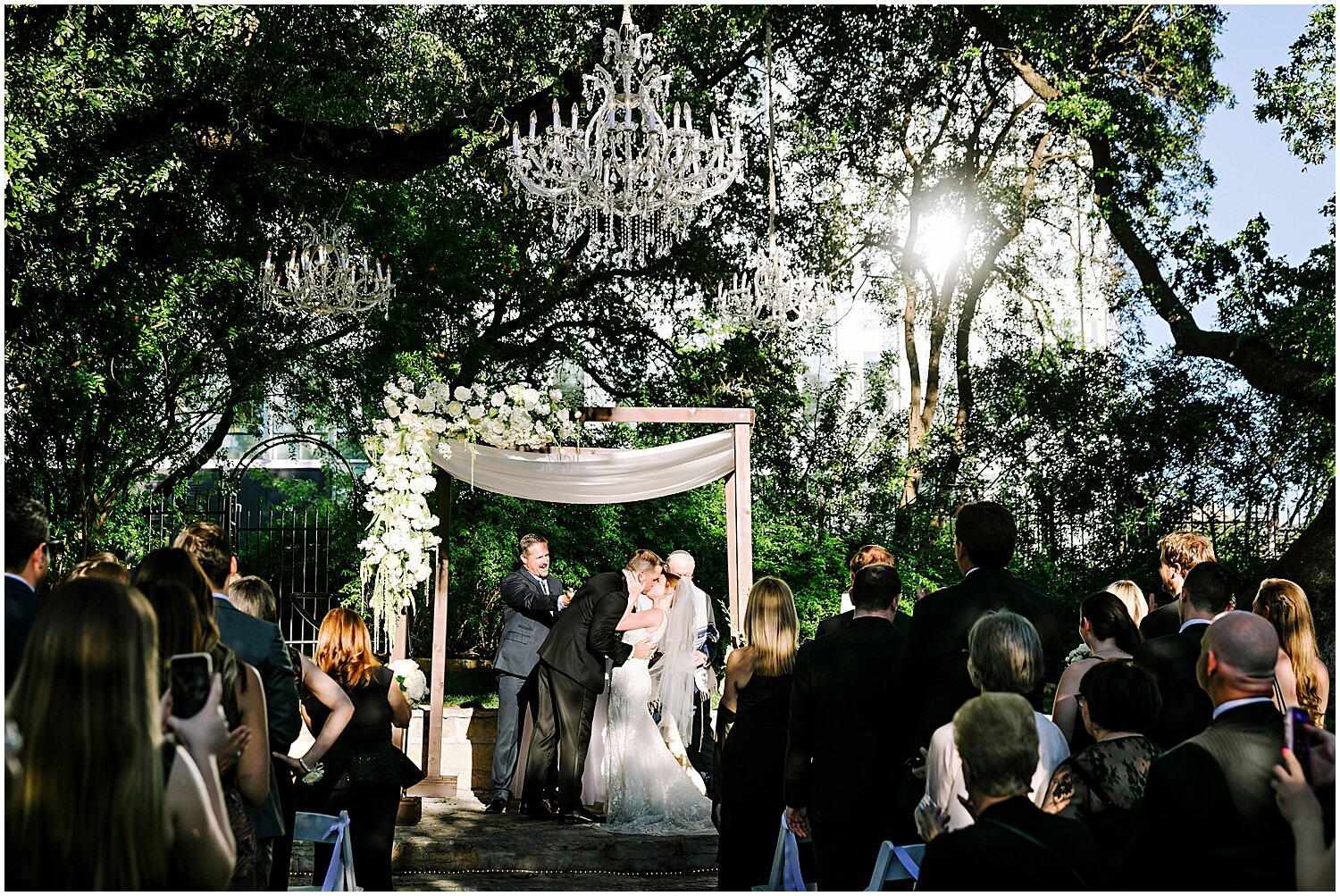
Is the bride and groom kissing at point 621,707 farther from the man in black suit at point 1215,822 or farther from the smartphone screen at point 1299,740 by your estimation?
the smartphone screen at point 1299,740

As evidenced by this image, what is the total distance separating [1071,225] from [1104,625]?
1257 cm

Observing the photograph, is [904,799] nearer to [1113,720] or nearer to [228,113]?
[1113,720]

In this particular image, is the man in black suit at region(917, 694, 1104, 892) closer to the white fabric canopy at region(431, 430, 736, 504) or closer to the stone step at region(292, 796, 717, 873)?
the stone step at region(292, 796, 717, 873)

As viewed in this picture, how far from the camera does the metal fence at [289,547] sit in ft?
35.7

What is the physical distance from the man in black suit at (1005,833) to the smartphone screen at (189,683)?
1.62 metres

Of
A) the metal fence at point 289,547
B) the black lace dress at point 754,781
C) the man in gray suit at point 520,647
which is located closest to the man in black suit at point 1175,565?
the black lace dress at point 754,781

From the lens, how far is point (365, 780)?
4973 millimetres

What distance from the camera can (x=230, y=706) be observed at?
126 inches

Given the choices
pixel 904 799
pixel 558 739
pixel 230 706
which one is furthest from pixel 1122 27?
pixel 230 706

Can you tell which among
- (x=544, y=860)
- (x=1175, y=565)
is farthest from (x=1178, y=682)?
(x=544, y=860)

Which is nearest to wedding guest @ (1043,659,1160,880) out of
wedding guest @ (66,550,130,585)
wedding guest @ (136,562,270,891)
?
wedding guest @ (136,562,270,891)

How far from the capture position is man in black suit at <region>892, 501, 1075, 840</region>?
414 cm

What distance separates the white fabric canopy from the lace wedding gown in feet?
4.28

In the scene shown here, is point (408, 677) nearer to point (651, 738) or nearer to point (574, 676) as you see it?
point (574, 676)
